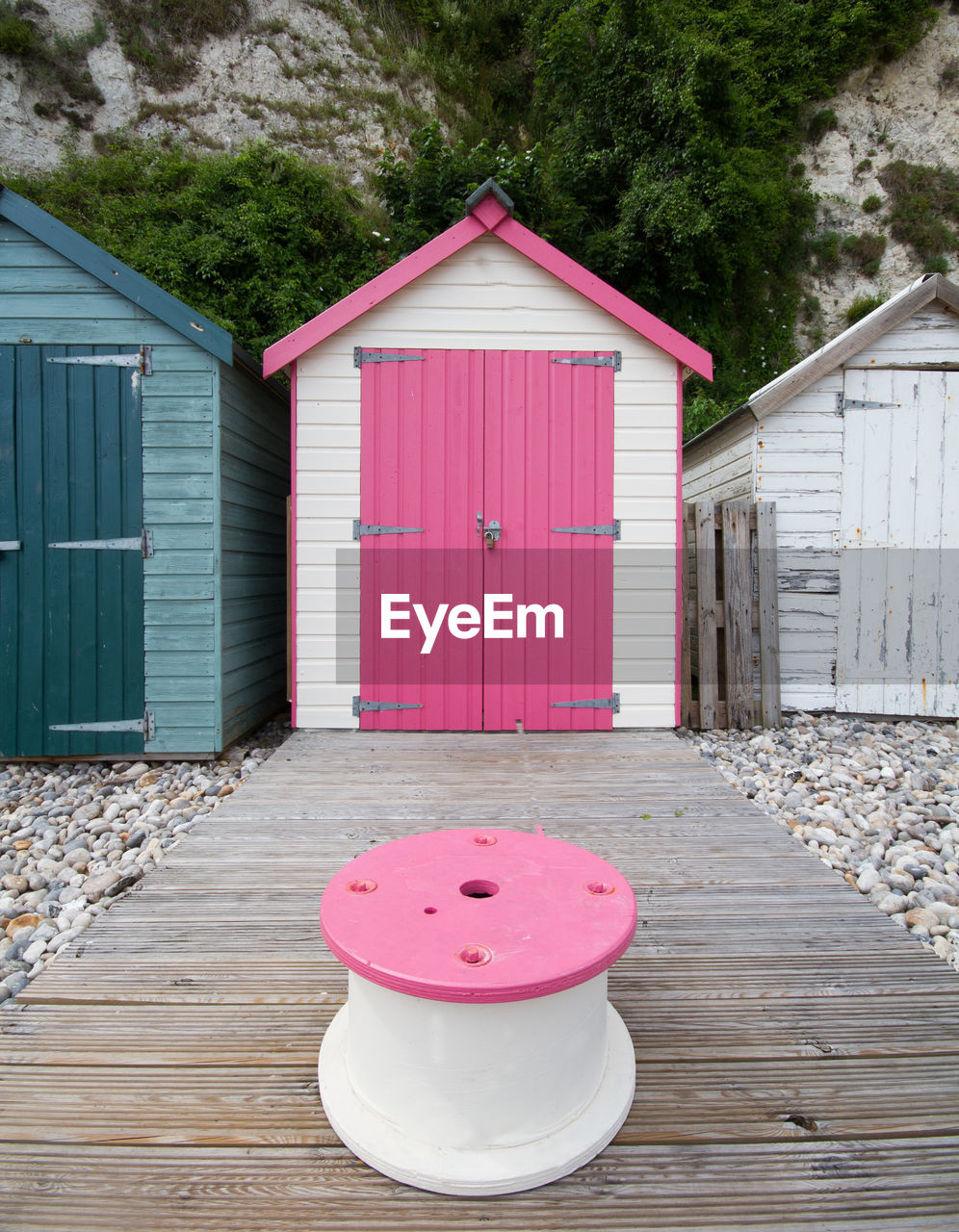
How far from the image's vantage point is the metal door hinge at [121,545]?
13.2 feet

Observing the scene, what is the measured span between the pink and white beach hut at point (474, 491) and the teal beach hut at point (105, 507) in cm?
58

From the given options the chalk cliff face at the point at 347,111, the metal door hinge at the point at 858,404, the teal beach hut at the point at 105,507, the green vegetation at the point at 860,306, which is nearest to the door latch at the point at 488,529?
the teal beach hut at the point at 105,507

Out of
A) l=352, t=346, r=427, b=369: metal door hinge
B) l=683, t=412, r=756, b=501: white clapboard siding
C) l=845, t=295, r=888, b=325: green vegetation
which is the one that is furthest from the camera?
l=845, t=295, r=888, b=325: green vegetation

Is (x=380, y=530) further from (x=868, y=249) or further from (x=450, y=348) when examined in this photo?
(x=868, y=249)

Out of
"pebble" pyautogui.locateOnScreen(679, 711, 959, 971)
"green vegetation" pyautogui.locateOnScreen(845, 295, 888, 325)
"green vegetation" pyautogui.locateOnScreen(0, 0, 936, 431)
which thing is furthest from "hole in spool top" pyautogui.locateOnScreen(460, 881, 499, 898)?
"green vegetation" pyautogui.locateOnScreen(845, 295, 888, 325)

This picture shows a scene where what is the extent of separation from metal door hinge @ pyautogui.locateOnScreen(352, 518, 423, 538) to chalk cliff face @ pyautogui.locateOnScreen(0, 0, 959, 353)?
1311cm

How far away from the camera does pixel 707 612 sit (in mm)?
5012

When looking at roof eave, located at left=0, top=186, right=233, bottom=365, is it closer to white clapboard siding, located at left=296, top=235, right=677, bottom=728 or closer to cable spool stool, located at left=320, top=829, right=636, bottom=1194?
white clapboard siding, located at left=296, top=235, right=677, bottom=728

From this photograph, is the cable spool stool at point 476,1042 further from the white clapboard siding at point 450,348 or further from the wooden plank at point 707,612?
the wooden plank at point 707,612

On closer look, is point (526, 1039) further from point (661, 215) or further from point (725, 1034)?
point (661, 215)

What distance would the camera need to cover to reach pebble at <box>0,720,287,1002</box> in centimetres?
235

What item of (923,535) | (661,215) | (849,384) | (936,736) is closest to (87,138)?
(661,215)

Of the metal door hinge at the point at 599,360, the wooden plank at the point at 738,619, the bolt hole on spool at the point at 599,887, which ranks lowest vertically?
the bolt hole on spool at the point at 599,887

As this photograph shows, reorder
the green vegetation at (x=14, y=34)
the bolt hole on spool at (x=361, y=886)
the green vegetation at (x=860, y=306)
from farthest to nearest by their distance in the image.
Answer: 1. the green vegetation at (x=860, y=306)
2. the green vegetation at (x=14, y=34)
3. the bolt hole on spool at (x=361, y=886)
